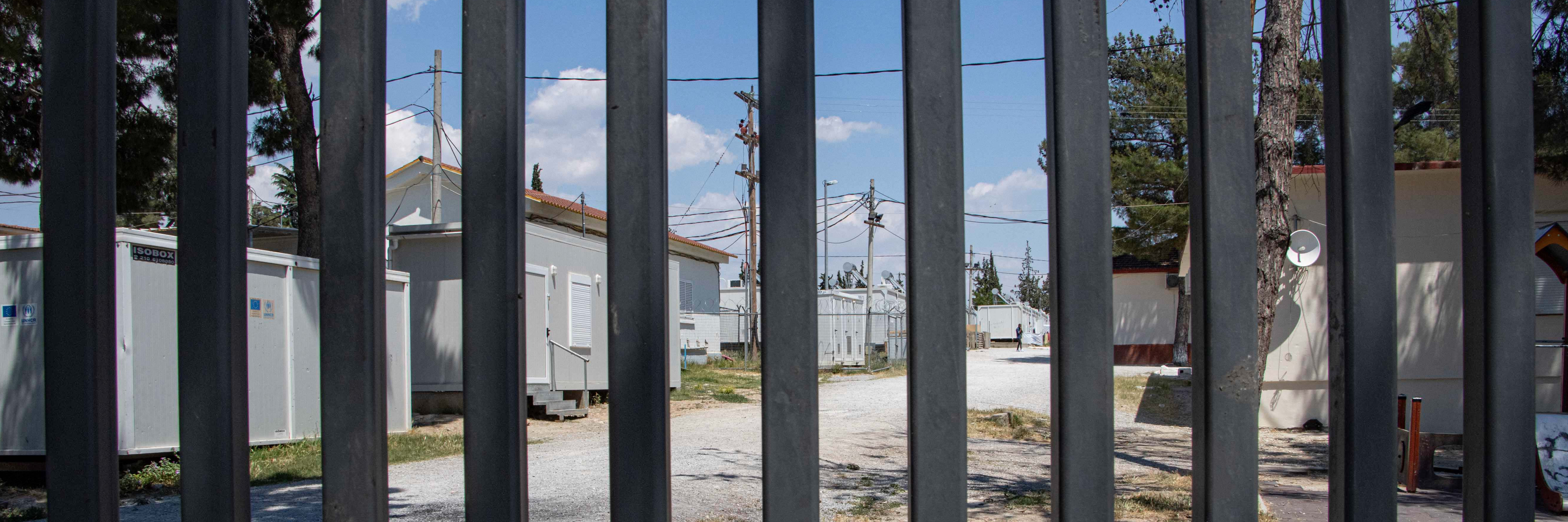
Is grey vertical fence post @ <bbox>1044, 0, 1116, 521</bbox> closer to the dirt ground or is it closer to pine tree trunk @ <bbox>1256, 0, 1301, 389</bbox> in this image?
the dirt ground

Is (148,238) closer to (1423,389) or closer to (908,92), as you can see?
(908,92)

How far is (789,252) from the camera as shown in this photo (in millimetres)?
1175

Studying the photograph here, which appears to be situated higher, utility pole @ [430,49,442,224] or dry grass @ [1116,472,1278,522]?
utility pole @ [430,49,442,224]

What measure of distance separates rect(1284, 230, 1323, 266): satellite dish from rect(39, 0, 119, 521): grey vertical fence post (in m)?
11.1

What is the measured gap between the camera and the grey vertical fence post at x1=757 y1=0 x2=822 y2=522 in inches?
46.2

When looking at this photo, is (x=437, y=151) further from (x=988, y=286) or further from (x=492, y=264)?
(x=988, y=286)

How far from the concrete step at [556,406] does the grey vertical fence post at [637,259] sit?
1334 cm

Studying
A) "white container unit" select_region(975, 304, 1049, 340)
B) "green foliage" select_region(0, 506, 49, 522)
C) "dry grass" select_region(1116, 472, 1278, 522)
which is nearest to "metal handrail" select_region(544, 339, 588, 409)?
"green foliage" select_region(0, 506, 49, 522)

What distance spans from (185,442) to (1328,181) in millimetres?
1548

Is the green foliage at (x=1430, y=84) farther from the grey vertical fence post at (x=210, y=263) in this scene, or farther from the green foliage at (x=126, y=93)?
the green foliage at (x=126, y=93)

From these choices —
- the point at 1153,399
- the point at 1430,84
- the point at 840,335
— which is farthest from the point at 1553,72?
the point at 840,335

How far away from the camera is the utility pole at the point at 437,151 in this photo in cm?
2156

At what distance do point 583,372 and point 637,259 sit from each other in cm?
1472

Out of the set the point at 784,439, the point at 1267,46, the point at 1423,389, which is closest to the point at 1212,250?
the point at 784,439
